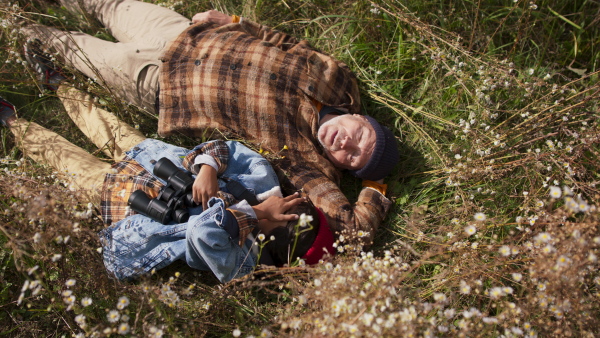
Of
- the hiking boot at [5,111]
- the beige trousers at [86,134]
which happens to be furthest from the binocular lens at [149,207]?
the hiking boot at [5,111]

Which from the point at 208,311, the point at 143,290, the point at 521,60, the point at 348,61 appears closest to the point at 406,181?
the point at 348,61

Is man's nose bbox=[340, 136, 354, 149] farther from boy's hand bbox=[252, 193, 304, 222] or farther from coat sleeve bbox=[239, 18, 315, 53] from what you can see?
coat sleeve bbox=[239, 18, 315, 53]

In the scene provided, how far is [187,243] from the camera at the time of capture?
9.25 feet

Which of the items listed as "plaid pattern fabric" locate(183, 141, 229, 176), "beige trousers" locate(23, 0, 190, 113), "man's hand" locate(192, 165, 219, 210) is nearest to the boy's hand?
"man's hand" locate(192, 165, 219, 210)

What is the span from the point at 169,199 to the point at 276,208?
0.76 meters

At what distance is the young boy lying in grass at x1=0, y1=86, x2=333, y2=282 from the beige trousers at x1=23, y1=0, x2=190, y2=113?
0.95 ft

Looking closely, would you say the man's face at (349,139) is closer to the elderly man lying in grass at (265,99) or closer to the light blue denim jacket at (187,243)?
the elderly man lying in grass at (265,99)

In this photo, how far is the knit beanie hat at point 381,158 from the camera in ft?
11.1

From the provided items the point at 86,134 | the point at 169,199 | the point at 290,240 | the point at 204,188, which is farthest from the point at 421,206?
the point at 86,134

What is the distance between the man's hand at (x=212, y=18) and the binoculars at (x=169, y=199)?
150 cm

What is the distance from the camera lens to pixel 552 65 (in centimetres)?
394

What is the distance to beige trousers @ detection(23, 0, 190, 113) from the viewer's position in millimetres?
3674

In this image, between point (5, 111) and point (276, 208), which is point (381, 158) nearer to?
point (276, 208)

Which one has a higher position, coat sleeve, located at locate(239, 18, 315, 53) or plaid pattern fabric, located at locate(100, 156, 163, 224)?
coat sleeve, located at locate(239, 18, 315, 53)
